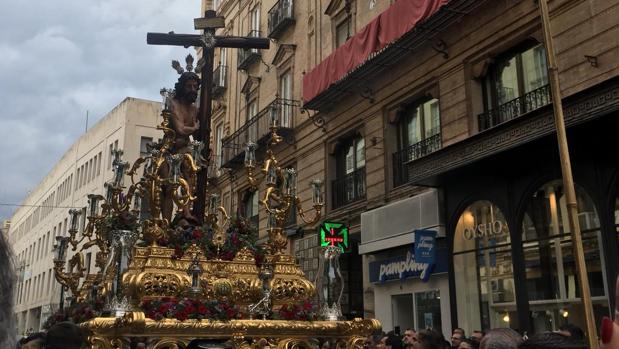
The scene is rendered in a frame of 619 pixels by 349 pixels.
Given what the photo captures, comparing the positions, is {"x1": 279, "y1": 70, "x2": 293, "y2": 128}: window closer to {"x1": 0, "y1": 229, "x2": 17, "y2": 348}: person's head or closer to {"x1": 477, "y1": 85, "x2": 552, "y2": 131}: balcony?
{"x1": 477, "y1": 85, "x2": 552, "y2": 131}: balcony

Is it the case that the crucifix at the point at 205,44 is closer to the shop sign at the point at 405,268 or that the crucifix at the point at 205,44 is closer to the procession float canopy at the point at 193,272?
the procession float canopy at the point at 193,272

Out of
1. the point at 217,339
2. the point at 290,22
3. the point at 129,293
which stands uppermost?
the point at 290,22

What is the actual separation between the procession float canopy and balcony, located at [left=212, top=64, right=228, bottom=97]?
21.5 m

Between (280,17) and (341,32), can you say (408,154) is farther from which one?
(280,17)

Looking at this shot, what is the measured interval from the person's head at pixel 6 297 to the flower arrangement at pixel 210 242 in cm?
526

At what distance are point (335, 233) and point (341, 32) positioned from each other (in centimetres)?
734


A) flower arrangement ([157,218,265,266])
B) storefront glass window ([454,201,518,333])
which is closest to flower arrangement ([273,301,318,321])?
flower arrangement ([157,218,265,266])

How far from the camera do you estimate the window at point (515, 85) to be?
12688 mm

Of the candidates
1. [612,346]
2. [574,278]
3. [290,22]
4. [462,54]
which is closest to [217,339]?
[612,346]

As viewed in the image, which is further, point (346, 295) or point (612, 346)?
point (346, 295)

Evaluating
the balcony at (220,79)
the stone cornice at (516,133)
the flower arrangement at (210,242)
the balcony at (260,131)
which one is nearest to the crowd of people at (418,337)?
the flower arrangement at (210,242)

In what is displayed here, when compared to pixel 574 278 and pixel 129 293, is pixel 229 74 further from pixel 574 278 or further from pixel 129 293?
pixel 129 293

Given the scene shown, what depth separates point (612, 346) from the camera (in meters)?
1.72

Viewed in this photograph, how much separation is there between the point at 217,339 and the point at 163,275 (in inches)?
37.4
